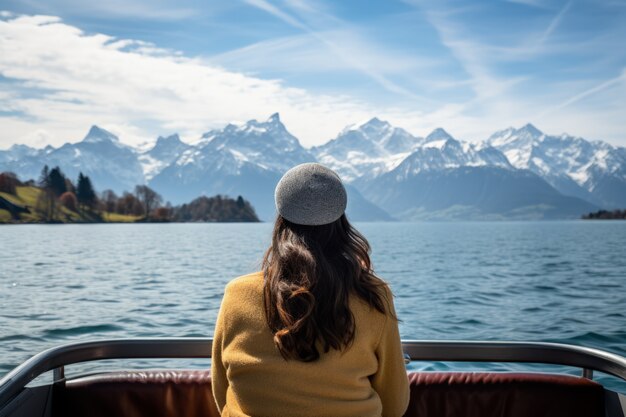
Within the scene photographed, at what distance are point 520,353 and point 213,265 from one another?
3357cm

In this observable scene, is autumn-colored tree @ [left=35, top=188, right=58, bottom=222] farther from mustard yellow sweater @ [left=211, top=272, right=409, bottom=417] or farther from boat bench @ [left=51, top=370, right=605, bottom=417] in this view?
mustard yellow sweater @ [left=211, top=272, right=409, bottom=417]

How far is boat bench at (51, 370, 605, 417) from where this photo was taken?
11.2 feet

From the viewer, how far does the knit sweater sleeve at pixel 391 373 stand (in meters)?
2.60

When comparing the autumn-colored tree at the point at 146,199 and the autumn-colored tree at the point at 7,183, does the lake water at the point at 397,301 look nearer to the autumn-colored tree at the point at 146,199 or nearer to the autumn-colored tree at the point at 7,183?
the autumn-colored tree at the point at 7,183

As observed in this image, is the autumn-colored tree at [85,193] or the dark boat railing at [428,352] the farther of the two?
the autumn-colored tree at [85,193]

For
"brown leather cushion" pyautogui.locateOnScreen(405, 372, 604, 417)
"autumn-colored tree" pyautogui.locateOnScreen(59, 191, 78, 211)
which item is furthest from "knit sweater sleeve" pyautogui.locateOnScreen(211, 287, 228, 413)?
"autumn-colored tree" pyautogui.locateOnScreen(59, 191, 78, 211)

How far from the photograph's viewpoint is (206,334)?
15094 millimetres

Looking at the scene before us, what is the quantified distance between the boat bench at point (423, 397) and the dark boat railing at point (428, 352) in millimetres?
122

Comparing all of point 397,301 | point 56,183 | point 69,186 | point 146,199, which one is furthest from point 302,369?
point 146,199

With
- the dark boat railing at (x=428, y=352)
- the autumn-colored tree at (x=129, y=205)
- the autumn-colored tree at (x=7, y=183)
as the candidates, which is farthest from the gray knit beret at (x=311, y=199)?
the autumn-colored tree at (x=129, y=205)

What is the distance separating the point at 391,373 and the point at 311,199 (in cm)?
79

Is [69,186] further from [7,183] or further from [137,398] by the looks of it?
[137,398]

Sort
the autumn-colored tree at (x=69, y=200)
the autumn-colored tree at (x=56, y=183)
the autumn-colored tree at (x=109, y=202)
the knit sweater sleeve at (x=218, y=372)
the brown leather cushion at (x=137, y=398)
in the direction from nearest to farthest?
the knit sweater sleeve at (x=218, y=372) < the brown leather cushion at (x=137, y=398) < the autumn-colored tree at (x=56, y=183) < the autumn-colored tree at (x=69, y=200) < the autumn-colored tree at (x=109, y=202)

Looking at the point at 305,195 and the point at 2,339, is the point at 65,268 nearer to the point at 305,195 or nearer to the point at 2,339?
the point at 2,339
